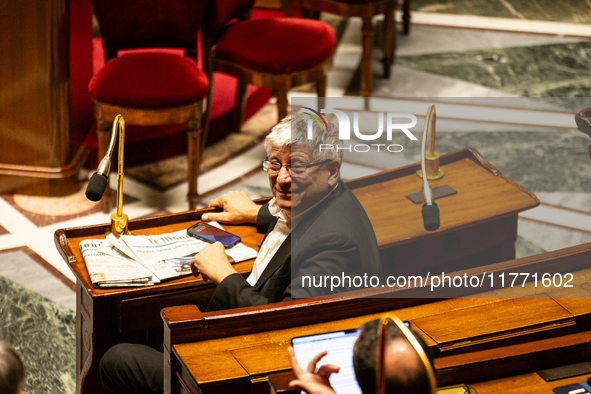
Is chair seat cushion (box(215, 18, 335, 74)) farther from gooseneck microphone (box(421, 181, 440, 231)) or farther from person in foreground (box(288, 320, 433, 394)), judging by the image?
person in foreground (box(288, 320, 433, 394))

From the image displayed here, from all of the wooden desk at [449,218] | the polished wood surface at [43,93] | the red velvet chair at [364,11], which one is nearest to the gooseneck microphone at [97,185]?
the wooden desk at [449,218]

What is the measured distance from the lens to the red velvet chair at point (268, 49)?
437 cm

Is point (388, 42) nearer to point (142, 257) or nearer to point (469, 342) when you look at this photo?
point (142, 257)

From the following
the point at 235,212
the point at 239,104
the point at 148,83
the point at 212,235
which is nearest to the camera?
the point at 212,235

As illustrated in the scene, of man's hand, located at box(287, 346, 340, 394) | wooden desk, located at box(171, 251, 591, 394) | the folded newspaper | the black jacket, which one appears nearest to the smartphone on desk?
the folded newspaper

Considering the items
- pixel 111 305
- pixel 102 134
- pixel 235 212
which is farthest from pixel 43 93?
pixel 111 305

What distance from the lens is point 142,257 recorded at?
8.04 feet

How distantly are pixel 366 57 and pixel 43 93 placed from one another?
2.37 metres

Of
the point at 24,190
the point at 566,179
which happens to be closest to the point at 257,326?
the point at 24,190

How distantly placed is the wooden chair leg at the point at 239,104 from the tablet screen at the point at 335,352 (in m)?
3.26

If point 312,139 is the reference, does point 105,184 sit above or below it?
below

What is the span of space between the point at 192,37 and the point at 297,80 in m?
0.70

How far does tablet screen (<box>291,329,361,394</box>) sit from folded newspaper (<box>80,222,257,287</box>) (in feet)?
2.20

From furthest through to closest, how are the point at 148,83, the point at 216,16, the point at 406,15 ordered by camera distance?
the point at 406,15 < the point at 216,16 < the point at 148,83
